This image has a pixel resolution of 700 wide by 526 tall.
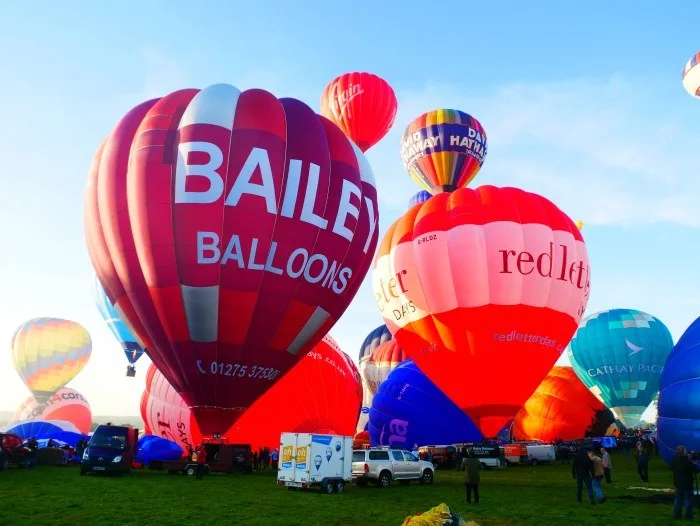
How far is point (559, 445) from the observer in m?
38.8

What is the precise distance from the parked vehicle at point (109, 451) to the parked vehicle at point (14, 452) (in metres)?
4.85

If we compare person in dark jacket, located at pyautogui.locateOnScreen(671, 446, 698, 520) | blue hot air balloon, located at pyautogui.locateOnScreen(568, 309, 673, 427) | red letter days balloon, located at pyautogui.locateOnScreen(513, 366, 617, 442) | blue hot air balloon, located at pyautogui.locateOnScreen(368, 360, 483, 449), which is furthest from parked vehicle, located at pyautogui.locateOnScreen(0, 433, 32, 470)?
blue hot air balloon, located at pyautogui.locateOnScreen(568, 309, 673, 427)

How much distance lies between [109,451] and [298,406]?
9200mm

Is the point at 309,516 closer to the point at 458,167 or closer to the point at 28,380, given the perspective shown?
the point at 458,167

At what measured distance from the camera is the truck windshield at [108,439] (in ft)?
76.8

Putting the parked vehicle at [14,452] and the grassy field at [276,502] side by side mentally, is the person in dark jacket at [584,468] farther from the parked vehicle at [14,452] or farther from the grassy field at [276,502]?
the parked vehicle at [14,452]

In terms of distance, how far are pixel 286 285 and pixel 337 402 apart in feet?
38.8

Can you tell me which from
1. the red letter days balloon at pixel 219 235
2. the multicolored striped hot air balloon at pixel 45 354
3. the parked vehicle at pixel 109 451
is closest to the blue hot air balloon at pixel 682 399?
the red letter days balloon at pixel 219 235

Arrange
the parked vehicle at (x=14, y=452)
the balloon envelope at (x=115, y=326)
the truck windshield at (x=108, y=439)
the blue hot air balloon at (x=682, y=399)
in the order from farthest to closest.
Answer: the balloon envelope at (x=115, y=326)
the parked vehicle at (x=14, y=452)
the truck windshield at (x=108, y=439)
the blue hot air balloon at (x=682, y=399)

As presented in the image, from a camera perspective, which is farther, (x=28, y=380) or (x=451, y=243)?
(x=28, y=380)

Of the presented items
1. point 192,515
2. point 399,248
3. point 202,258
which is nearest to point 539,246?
point 399,248

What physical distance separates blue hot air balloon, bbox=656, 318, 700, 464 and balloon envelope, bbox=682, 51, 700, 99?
1881 inches

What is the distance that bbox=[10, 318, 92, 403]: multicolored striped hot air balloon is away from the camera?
187 ft

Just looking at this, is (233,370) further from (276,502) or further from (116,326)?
(116,326)
